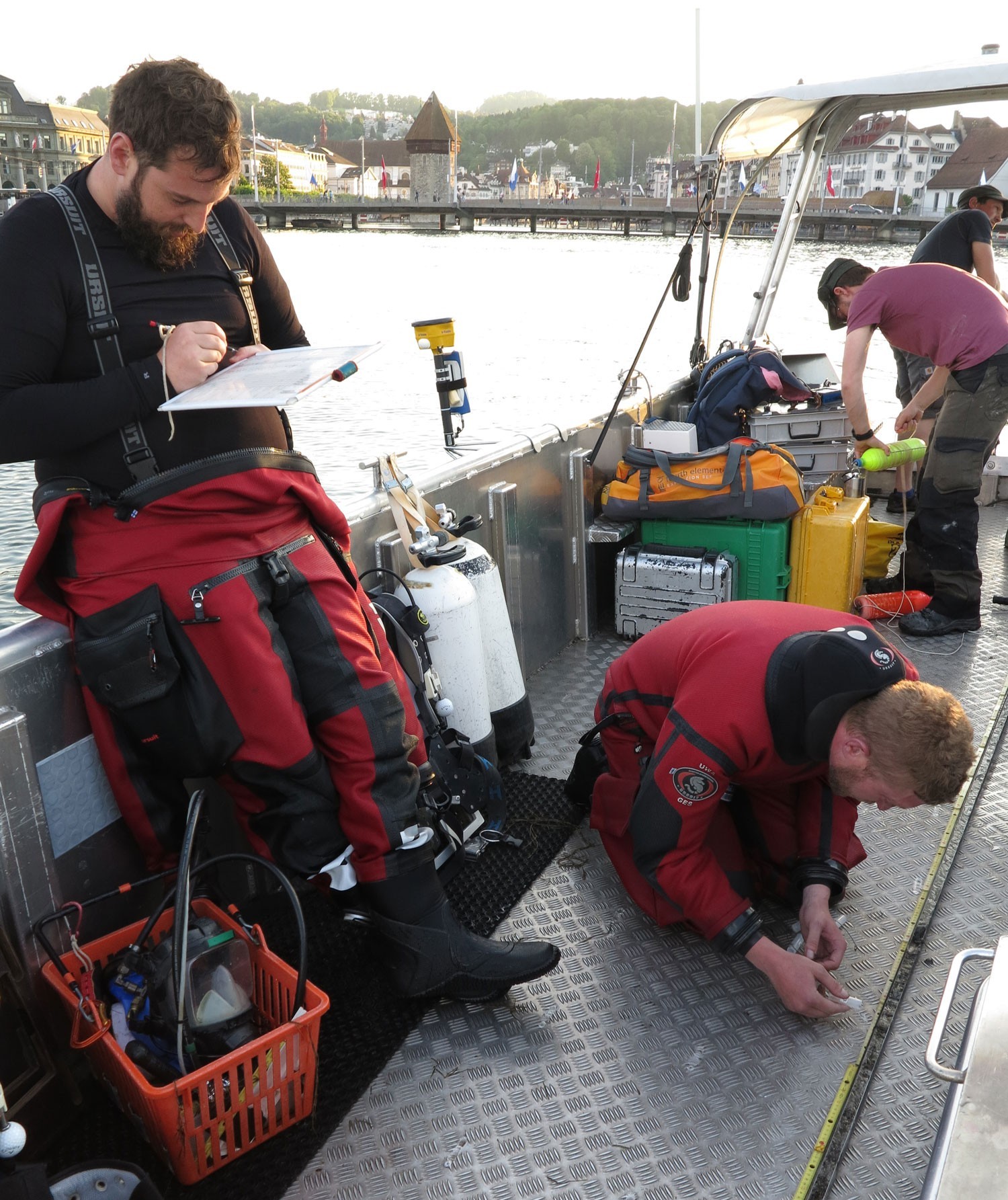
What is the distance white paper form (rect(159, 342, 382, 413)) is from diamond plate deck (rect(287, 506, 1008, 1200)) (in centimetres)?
128

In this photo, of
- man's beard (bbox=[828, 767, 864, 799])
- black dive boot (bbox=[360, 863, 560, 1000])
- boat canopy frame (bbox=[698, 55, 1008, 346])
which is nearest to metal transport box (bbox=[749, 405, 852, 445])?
boat canopy frame (bbox=[698, 55, 1008, 346])

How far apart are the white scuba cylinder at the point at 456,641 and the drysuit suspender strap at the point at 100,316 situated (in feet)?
3.16

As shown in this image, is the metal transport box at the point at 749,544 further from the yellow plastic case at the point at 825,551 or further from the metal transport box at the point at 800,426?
the metal transport box at the point at 800,426

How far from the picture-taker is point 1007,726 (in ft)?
10.5

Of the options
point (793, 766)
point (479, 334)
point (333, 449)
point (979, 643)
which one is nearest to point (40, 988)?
point (793, 766)

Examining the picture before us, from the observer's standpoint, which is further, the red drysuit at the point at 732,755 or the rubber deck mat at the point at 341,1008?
the red drysuit at the point at 732,755

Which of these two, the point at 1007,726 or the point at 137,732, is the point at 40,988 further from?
the point at 1007,726

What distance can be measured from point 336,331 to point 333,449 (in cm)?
1070

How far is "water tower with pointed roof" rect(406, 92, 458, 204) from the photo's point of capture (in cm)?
10244

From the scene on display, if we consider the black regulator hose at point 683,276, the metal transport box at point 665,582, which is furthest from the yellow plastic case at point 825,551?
the black regulator hose at point 683,276

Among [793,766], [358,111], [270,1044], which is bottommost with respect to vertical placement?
[270,1044]

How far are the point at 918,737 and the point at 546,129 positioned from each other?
132139 mm

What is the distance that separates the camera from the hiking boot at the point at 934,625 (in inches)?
152

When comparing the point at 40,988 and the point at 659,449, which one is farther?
the point at 659,449
